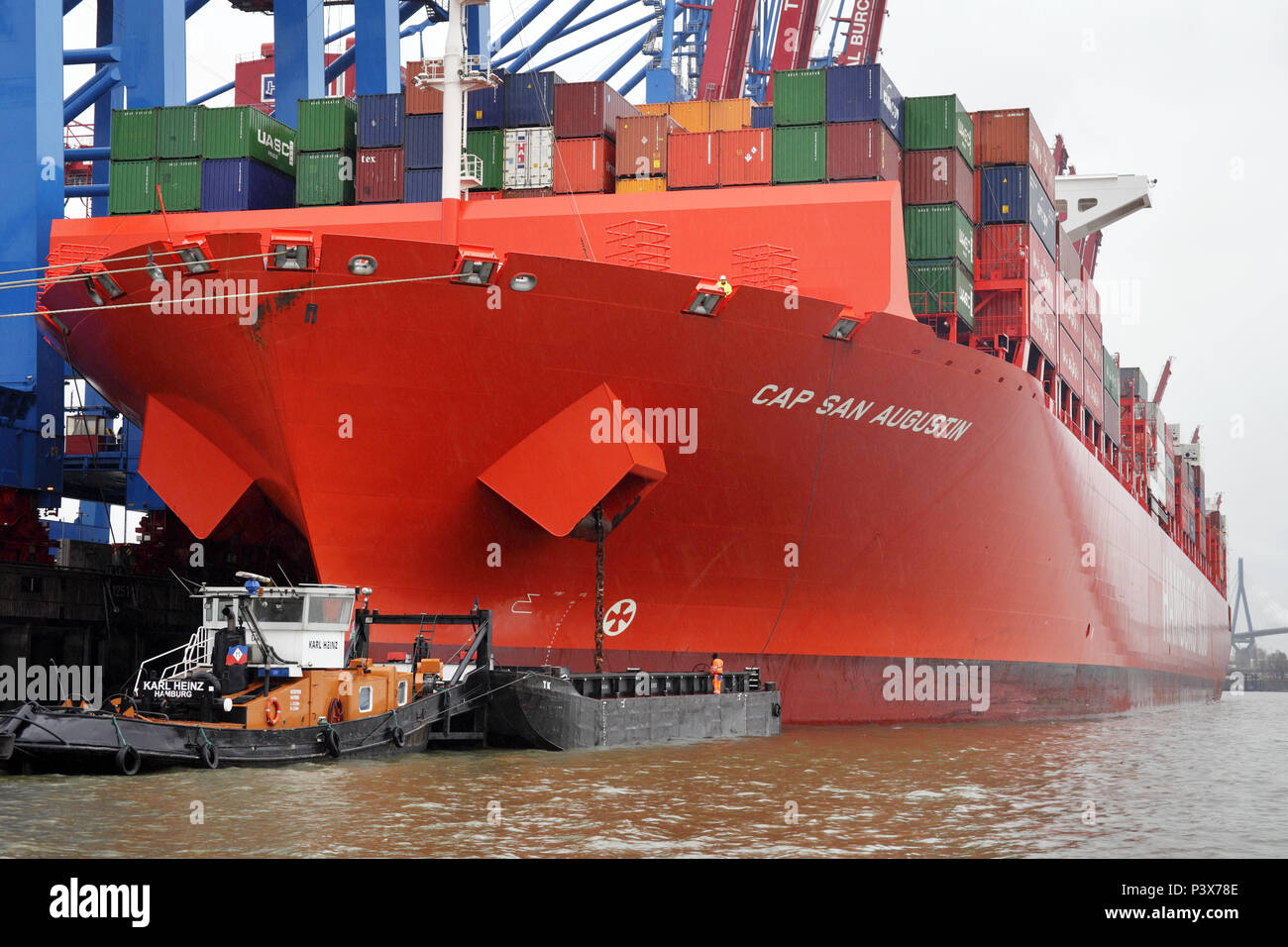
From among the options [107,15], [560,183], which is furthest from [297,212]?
[107,15]

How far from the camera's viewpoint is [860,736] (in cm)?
2134

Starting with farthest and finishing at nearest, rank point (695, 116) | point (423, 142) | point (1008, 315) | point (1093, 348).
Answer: point (1093, 348)
point (1008, 315)
point (695, 116)
point (423, 142)

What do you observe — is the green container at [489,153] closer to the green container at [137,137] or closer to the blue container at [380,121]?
the blue container at [380,121]

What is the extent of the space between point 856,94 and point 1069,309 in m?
12.5

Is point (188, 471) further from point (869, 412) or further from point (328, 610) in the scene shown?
point (869, 412)

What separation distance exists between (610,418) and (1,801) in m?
9.12

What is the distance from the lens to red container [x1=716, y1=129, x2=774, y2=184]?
23.1 m

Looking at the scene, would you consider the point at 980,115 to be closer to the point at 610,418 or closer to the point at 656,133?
the point at 656,133

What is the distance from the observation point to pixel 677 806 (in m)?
13.2

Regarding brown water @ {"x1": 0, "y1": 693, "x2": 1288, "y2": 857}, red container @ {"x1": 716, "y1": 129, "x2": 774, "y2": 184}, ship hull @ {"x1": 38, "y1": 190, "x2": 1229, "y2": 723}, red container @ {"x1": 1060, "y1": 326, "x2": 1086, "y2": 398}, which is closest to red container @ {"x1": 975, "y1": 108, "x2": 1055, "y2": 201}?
red container @ {"x1": 1060, "y1": 326, "x2": 1086, "y2": 398}

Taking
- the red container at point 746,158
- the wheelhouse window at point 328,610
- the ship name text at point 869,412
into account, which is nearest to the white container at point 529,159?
the red container at point 746,158

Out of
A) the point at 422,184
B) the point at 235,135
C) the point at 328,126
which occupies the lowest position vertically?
the point at 422,184

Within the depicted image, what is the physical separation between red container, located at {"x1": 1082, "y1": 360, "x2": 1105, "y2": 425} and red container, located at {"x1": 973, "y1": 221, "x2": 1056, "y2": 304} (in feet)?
26.7

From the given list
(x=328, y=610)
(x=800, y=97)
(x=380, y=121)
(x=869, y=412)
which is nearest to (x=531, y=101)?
(x=380, y=121)
